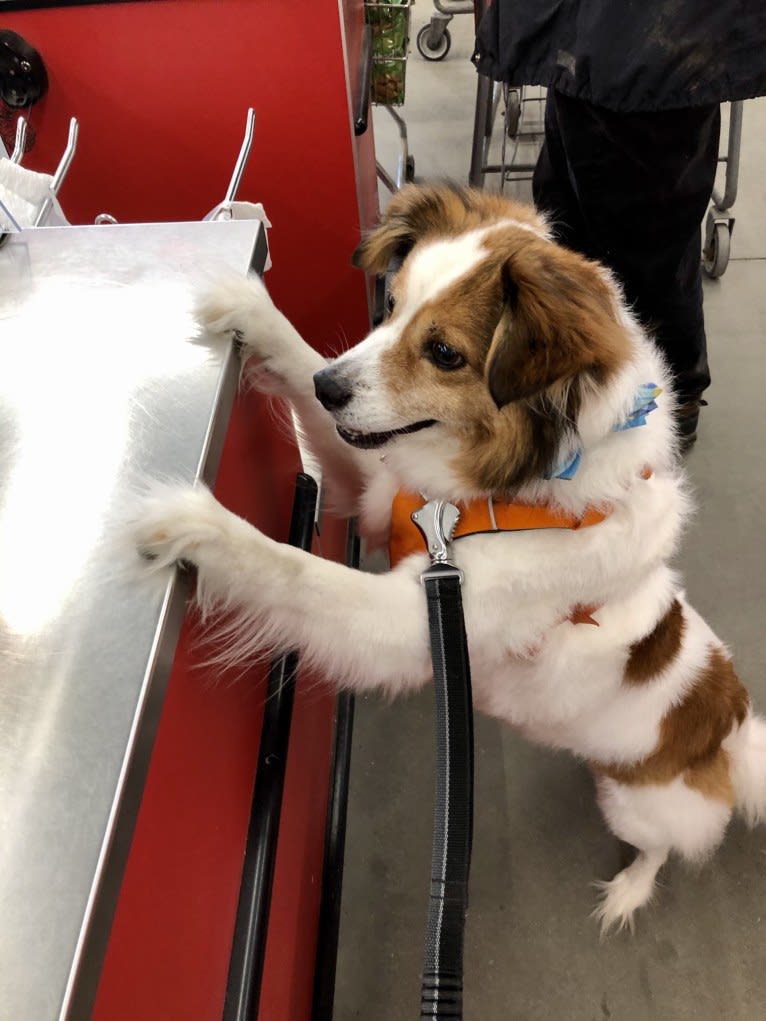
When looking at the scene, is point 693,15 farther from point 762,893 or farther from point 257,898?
point 762,893

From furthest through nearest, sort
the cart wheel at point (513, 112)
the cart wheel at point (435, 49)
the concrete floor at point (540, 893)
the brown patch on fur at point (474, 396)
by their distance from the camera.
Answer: the cart wheel at point (435, 49), the cart wheel at point (513, 112), the concrete floor at point (540, 893), the brown patch on fur at point (474, 396)

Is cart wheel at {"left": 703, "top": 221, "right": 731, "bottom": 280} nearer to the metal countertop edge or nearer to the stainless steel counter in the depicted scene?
the stainless steel counter

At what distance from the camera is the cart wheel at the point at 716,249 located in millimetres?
3135

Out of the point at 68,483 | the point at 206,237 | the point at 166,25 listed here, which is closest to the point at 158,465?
the point at 68,483

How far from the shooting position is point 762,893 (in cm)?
175

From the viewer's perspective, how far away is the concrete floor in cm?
162

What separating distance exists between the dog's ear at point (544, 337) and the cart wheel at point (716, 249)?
8.62 ft

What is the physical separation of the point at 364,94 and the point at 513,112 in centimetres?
218

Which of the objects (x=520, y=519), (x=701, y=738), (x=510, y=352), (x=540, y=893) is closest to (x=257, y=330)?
(x=510, y=352)

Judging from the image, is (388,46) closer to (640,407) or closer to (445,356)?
(445,356)

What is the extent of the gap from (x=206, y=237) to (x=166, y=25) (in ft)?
3.13

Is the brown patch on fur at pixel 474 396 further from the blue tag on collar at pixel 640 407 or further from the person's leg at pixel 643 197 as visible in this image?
the person's leg at pixel 643 197

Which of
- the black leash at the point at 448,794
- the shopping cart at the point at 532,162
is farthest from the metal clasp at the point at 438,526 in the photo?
the shopping cart at the point at 532,162

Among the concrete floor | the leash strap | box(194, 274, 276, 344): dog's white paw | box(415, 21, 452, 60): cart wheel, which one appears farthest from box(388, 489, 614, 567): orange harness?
box(415, 21, 452, 60): cart wheel
